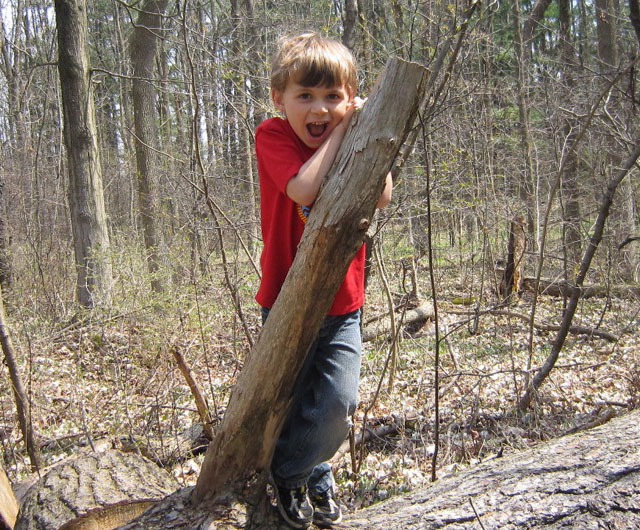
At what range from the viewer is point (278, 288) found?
2.04m

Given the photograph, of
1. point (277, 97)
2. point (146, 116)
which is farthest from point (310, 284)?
point (146, 116)

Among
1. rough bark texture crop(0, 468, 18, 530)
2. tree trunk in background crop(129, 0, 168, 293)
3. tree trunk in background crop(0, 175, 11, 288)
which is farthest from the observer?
tree trunk in background crop(129, 0, 168, 293)

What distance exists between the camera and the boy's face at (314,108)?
1.79 metres

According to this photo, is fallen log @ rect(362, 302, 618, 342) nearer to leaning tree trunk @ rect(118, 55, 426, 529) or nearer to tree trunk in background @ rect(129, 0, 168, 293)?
leaning tree trunk @ rect(118, 55, 426, 529)

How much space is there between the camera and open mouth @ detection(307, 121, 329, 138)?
1854 mm

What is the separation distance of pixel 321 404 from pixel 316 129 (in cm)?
100

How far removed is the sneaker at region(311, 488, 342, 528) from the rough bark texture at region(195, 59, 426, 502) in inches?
10.8

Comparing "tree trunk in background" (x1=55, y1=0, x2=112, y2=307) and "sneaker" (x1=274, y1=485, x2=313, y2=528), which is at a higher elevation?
"tree trunk in background" (x1=55, y1=0, x2=112, y2=307)

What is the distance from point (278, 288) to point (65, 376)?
4192 mm

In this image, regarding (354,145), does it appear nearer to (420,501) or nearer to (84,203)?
(420,501)

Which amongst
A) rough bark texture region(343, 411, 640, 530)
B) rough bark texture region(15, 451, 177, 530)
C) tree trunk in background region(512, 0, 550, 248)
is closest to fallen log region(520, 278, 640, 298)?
tree trunk in background region(512, 0, 550, 248)

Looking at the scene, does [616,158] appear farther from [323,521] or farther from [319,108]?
[323,521]

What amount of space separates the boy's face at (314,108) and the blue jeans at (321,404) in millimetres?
685

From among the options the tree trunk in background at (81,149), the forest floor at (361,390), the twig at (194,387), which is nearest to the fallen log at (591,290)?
the forest floor at (361,390)
